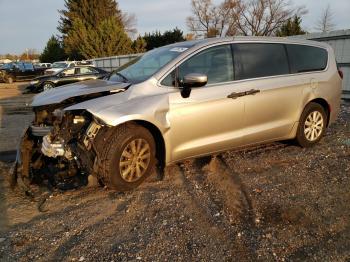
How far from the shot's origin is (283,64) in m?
5.70

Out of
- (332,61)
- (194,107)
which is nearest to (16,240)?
(194,107)

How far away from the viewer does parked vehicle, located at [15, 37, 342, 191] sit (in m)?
4.27

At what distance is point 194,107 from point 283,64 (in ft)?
6.15

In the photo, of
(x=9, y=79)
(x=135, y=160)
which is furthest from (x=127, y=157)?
(x=9, y=79)

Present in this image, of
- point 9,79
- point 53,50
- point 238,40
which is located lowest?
point 9,79

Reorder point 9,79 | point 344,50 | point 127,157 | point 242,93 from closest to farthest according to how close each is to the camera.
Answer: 1. point 127,157
2. point 242,93
3. point 344,50
4. point 9,79

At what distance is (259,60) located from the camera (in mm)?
5418

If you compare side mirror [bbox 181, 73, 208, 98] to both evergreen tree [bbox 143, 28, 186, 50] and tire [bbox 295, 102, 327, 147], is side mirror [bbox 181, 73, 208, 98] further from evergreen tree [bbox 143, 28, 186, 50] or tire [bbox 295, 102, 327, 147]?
evergreen tree [bbox 143, 28, 186, 50]

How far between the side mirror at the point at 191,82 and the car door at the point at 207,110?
2.3 inches

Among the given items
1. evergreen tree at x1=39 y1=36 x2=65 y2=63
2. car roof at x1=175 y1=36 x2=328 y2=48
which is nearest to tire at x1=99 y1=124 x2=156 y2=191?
car roof at x1=175 y1=36 x2=328 y2=48

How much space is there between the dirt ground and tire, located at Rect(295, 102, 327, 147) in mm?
689

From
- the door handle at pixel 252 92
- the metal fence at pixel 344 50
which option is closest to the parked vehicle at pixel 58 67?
the metal fence at pixel 344 50

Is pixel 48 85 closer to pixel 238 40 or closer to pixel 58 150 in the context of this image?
pixel 238 40

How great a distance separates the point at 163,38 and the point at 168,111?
4052cm
